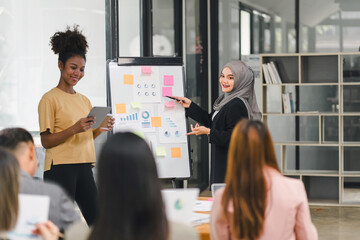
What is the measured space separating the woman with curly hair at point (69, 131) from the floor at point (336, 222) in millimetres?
2671

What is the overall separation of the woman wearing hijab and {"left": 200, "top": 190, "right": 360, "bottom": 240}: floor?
66.4 inches

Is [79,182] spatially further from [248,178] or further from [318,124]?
[318,124]

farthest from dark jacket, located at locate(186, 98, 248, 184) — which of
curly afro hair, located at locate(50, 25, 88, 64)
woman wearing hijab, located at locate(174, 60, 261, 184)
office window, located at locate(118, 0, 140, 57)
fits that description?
office window, located at locate(118, 0, 140, 57)

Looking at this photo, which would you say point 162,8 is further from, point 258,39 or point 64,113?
point 64,113

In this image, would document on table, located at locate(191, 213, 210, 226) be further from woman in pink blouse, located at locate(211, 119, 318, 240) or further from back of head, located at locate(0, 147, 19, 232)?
back of head, located at locate(0, 147, 19, 232)

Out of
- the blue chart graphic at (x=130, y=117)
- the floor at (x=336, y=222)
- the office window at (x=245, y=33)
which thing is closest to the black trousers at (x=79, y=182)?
the blue chart graphic at (x=130, y=117)

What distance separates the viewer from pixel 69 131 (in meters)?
3.49

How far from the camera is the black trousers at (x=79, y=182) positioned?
11.6ft

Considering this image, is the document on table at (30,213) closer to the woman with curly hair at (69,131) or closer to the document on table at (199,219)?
the document on table at (199,219)

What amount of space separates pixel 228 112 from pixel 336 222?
2473 millimetres

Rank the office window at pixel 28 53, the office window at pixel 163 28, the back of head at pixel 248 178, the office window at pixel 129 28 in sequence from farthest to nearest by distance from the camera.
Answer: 1. the office window at pixel 163 28
2. the office window at pixel 129 28
3. the office window at pixel 28 53
4. the back of head at pixel 248 178

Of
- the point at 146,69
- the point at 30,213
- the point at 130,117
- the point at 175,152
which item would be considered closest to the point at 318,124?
the point at 175,152

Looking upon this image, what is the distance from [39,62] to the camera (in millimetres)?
4312

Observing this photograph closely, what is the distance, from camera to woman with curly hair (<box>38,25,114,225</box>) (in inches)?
138
